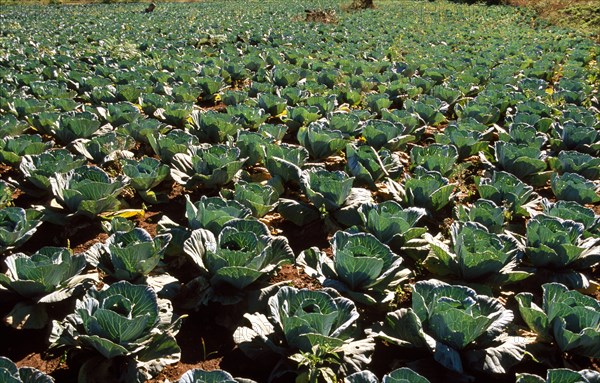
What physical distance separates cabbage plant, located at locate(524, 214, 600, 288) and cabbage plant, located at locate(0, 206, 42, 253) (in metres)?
3.95

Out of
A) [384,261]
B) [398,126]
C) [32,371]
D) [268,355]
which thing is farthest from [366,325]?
[398,126]

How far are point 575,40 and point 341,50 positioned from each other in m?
8.67

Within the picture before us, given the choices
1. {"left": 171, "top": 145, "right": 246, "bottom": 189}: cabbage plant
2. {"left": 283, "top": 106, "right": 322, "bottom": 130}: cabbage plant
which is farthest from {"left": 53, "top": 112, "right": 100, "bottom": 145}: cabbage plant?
{"left": 283, "top": 106, "right": 322, "bottom": 130}: cabbage plant

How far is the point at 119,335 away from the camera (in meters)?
2.83

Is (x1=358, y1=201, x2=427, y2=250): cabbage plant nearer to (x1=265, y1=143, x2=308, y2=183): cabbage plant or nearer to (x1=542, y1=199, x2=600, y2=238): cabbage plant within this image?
(x1=265, y1=143, x2=308, y2=183): cabbage plant

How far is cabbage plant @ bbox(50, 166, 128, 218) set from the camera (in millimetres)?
4262

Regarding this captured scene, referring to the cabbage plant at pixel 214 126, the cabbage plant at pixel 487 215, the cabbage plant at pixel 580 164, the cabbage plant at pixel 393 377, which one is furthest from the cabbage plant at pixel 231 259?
the cabbage plant at pixel 580 164

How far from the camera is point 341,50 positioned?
43.0 ft

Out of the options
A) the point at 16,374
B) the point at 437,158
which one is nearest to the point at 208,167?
the point at 437,158

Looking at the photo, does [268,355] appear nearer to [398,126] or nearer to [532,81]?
[398,126]

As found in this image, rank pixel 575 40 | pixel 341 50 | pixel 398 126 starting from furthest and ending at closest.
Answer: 1. pixel 575 40
2. pixel 341 50
3. pixel 398 126

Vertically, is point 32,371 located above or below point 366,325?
above

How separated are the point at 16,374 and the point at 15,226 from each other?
1831 mm

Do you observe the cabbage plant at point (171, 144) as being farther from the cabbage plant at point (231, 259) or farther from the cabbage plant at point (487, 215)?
the cabbage plant at point (487, 215)
